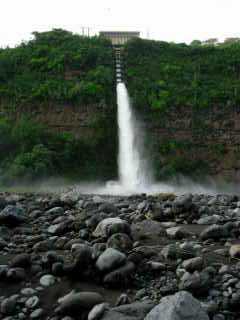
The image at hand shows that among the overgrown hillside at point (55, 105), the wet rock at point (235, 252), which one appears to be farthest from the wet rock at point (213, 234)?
the overgrown hillside at point (55, 105)

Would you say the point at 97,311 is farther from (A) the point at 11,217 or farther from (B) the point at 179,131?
(B) the point at 179,131

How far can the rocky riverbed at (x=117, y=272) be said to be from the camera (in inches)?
173

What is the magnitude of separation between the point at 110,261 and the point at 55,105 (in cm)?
2726

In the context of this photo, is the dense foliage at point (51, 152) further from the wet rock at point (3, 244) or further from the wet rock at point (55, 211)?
the wet rock at point (3, 244)

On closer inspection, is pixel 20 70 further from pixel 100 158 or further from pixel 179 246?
pixel 179 246

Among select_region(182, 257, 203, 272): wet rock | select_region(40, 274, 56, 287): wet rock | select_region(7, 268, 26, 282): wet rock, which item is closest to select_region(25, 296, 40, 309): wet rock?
select_region(40, 274, 56, 287): wet rock

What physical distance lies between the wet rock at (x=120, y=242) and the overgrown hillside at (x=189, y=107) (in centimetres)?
2183

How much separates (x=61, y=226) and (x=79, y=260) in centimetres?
255

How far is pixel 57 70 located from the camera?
117 ft

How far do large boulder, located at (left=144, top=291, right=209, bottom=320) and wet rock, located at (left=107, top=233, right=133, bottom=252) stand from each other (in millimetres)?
2204

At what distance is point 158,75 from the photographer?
3628cm

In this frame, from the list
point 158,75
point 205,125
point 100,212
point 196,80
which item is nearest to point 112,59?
point 158,75

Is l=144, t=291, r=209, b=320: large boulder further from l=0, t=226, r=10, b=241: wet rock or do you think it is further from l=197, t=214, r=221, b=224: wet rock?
l=197, t=214, r=221, b=224: wet rock

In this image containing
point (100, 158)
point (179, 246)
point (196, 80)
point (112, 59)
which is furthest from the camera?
point (112, 59)
